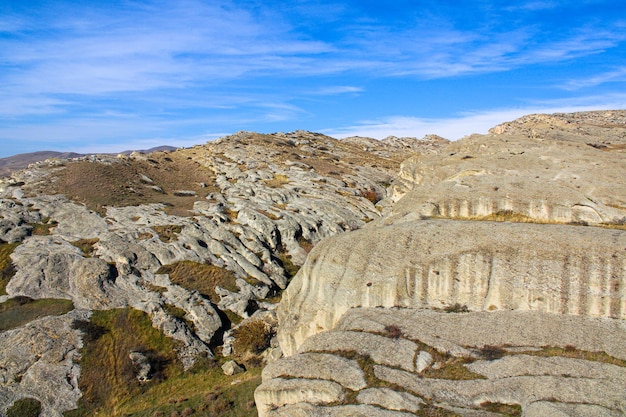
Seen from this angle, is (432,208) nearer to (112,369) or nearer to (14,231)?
(112,369)

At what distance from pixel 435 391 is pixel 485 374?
2.89 m

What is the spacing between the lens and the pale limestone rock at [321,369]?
74.0 ft

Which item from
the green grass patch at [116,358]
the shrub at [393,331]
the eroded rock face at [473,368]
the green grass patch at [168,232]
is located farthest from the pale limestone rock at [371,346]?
the green grass patch at [168,232]

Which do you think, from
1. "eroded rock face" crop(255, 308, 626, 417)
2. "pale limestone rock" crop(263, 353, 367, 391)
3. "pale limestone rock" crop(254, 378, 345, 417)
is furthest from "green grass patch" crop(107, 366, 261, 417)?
"eroded rock face" crop(255, 308, 626, 417)

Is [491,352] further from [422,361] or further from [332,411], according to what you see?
[332,411]

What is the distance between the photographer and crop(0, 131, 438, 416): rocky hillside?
37.6 metres

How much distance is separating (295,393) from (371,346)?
524 cm

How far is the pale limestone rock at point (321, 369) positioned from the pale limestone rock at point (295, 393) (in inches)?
18.0

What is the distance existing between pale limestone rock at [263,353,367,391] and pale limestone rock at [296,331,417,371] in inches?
41.5

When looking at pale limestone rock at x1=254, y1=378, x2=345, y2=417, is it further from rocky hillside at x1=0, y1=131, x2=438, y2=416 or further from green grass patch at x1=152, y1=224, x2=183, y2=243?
green grass patch at x1=152, y1=224, x2=183, y2=243

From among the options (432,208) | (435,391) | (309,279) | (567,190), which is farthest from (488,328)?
(567,190)

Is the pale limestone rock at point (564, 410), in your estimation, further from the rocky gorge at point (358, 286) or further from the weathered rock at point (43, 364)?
the weathered rock at point (43, 364)

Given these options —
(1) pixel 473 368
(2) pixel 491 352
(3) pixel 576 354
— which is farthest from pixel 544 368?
(1) pixel 473 368

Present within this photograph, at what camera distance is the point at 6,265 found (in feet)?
160
